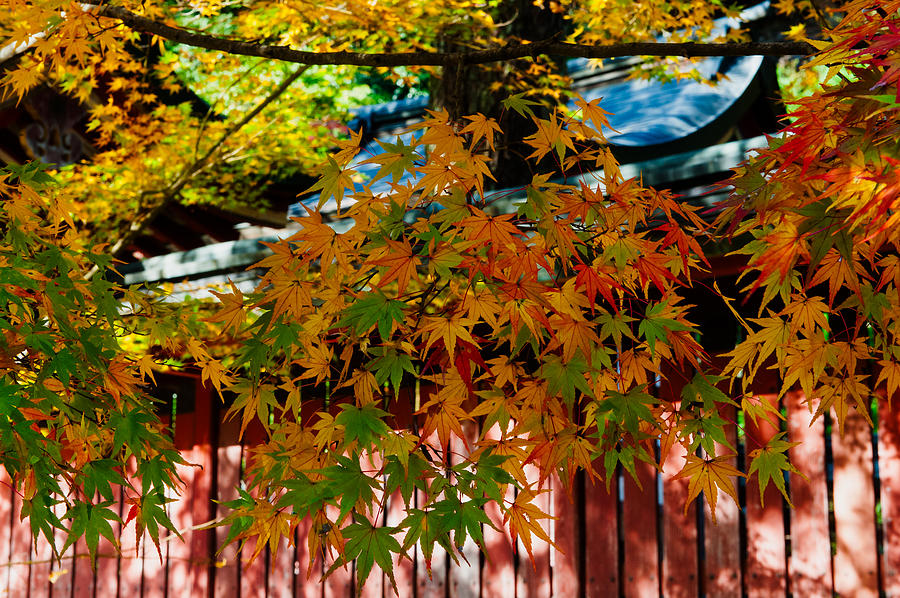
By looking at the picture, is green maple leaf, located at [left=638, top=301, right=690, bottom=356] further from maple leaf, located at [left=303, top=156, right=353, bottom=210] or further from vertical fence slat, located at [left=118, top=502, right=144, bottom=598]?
vertical fence slat, located at [left=118, top=502, right=144, bottom=598]

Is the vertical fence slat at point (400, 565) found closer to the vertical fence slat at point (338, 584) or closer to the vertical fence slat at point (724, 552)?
the vertical fence slat at point (338, 584)

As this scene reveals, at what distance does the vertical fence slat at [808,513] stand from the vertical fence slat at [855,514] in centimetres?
5

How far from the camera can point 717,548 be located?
12.5 feet

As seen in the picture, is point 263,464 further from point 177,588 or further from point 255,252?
point 177,588

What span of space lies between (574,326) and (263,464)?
99 cm

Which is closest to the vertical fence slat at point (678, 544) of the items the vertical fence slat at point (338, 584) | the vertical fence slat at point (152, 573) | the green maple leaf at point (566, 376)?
the vertical fence slat at point (338, 584)

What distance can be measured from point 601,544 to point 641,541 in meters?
0.19

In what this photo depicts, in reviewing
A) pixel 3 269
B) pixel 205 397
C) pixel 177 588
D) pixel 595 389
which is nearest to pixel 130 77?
pixel 205 397

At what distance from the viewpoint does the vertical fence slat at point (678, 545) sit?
3840 mm

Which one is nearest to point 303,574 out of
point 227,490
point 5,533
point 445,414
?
point 227,490

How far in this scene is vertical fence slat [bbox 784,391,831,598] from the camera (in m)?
3.61

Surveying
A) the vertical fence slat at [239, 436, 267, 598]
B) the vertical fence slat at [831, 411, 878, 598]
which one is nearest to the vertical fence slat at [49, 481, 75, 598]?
the vertical fence slat at [239, 436, 267, 598]

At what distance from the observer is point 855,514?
358 cm

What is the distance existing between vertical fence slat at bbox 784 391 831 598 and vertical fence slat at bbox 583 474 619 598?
30.3 inches
